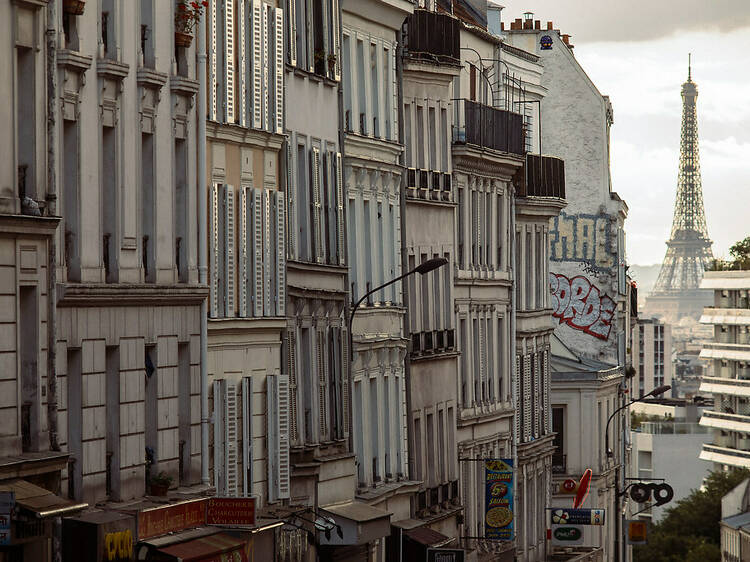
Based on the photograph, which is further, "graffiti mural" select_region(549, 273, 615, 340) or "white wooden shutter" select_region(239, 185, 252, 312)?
"graffiti mural" select_region(549, 273, 615, 340)

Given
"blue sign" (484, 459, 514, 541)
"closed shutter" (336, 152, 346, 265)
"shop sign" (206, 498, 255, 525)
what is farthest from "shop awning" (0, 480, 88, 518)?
"blue sign" (484, 459, 514, 541)

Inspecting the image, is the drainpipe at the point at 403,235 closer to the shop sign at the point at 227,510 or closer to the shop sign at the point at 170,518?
the shop sign at the point at 227,510

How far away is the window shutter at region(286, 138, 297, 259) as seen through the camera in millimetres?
40250

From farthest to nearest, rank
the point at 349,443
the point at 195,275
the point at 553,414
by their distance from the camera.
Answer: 1. the point at 553,414
2. the point at 349,443
3. the point at 195,275

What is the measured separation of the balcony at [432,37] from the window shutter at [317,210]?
950 centimetres

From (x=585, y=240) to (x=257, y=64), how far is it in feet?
179

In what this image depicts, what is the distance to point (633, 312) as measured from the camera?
114875mm

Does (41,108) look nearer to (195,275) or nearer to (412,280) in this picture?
(195,275)

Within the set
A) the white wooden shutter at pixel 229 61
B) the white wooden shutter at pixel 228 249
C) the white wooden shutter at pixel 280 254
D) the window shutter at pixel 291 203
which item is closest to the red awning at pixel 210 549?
the white wooden shutter at pixel 228 249

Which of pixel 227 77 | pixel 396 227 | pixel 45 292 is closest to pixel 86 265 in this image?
pixel 45 292

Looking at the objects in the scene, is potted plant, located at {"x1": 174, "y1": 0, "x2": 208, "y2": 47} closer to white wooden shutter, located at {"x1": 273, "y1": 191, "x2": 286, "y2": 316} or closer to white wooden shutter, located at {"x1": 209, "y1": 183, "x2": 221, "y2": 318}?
white wooden shutter, located at {"x1": 209, "y1": 183, "x2": 221, "y2": 318}

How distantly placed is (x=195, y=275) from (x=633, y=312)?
8145cm

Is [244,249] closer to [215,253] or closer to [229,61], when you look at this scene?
[215,253]

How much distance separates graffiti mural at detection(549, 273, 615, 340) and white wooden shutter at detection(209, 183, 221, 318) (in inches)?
2180
